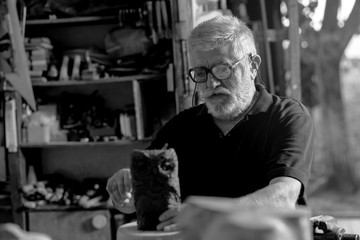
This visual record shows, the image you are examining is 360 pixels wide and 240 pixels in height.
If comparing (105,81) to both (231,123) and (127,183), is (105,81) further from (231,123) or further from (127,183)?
(127,183)

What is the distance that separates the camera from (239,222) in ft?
2.78

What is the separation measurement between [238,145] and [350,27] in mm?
4559

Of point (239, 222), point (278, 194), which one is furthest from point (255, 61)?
point (239, 222)

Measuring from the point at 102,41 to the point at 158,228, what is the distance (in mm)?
3374

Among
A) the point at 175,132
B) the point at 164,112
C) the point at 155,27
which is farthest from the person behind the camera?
the point at 164,112

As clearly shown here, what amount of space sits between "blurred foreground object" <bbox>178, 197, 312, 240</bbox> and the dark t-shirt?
1.17 metres

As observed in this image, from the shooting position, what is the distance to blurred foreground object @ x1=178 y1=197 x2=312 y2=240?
33.1 inches

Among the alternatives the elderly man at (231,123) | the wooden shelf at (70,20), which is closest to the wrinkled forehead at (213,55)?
the elderly man at (231,123)

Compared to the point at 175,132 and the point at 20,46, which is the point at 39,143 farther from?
the point at 175,132

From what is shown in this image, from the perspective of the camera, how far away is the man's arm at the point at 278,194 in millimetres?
1612

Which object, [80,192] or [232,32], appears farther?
[80,192]

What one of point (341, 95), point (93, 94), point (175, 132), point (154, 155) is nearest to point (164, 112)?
point (93, 94)

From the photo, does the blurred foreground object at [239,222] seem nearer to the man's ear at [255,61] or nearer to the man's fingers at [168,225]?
the man's fingers at [168,225]

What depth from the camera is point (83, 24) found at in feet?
15.2
